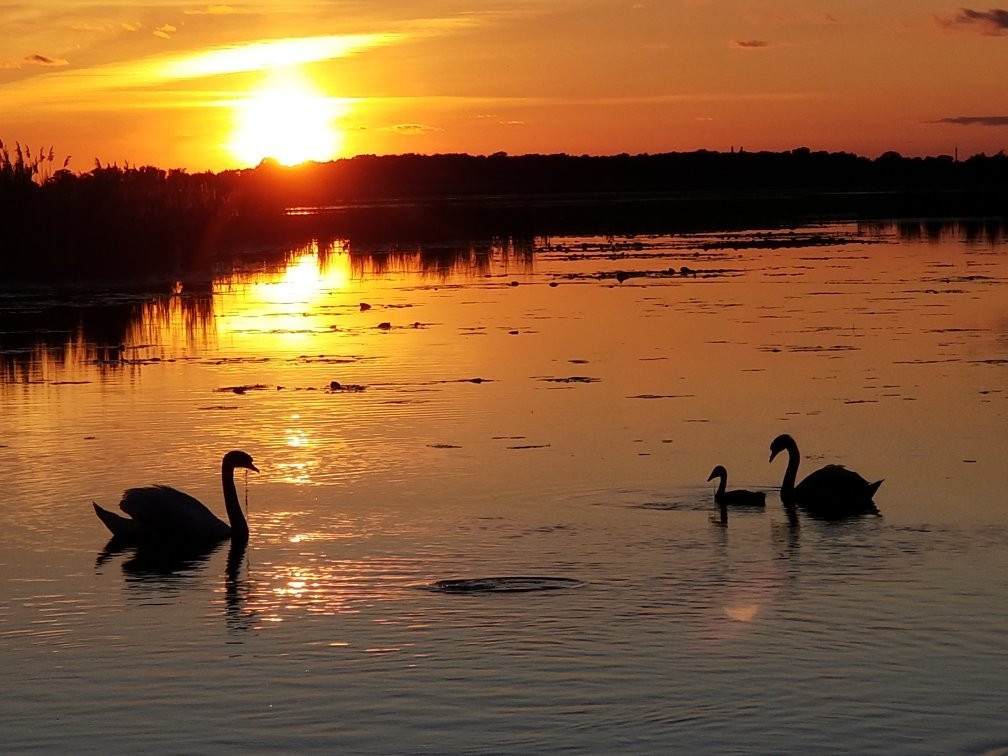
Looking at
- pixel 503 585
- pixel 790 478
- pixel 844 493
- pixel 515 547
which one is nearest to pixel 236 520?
pixel 515 547

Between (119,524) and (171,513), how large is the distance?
18.5 inches

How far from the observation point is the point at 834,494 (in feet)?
40.2

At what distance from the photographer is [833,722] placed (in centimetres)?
746

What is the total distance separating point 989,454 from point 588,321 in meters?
12.9

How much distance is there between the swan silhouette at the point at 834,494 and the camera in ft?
40.1

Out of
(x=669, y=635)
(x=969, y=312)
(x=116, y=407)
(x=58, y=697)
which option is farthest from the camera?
(x=969, y=312)

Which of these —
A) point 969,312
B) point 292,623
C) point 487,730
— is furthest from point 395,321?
point 487,730

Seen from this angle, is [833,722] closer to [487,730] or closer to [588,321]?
[487,730]

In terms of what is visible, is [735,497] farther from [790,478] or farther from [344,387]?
[344,387]

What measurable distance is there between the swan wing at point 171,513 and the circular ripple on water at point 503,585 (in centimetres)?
233

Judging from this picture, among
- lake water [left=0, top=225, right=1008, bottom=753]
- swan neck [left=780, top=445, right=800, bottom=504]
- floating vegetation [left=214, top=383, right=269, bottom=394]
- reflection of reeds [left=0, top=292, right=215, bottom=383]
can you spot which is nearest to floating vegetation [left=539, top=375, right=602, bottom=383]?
lake water [left=0, top=225, right=1008, bottom=753]

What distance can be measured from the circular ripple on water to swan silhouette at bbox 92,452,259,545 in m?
2.12

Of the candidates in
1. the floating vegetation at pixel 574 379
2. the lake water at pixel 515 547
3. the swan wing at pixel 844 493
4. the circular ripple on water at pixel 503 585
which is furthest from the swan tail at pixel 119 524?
the floating vegetation at pixel 574 379

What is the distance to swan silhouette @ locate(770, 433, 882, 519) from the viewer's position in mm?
12219
